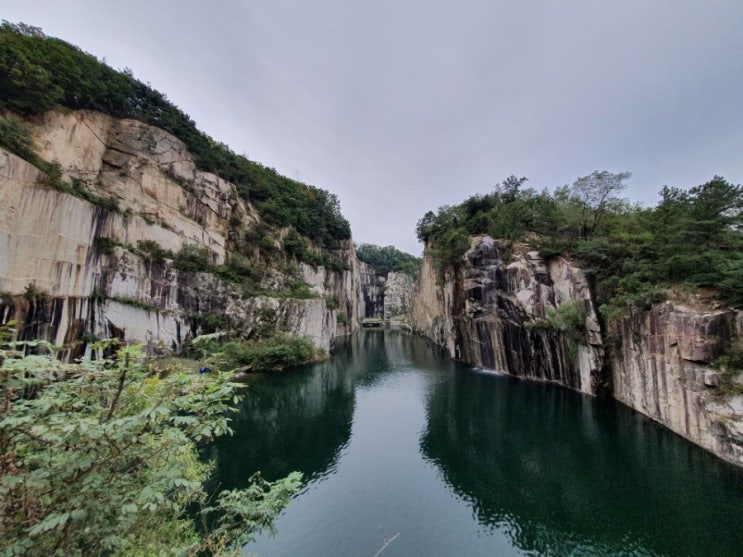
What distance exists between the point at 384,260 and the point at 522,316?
6054cm

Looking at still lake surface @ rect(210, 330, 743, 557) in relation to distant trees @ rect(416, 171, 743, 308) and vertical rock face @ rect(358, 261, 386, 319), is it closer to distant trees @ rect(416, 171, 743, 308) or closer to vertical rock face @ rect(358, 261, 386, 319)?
distant trees @ rect(416, 171, 743, 308)

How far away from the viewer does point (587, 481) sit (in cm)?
986

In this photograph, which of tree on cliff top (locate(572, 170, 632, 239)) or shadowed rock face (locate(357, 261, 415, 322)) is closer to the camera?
tree on cliff top (locate(572, 170, 632, 239))

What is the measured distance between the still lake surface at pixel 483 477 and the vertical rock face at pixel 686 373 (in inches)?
25.9

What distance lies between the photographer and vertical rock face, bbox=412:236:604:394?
17438 millimetres

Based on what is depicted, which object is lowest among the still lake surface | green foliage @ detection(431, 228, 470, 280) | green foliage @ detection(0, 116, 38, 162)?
the still lake surface

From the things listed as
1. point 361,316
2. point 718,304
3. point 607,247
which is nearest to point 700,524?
point 718,304

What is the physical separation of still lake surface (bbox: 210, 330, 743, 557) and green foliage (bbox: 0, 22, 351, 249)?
21350 millimetres

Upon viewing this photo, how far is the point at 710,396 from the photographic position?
404 inches

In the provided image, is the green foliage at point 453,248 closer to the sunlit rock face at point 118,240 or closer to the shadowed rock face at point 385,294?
the sunlit rock face at point 118,240

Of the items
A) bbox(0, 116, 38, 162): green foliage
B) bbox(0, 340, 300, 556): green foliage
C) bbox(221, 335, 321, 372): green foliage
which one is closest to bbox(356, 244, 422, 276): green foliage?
bbox(221, 335, 321, 372): green foliage

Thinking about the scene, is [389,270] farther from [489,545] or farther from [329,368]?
[489,545]

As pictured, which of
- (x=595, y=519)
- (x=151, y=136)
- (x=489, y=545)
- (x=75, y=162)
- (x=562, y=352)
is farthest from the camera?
(x=151, y=136)

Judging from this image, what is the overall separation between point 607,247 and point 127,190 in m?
31.8
